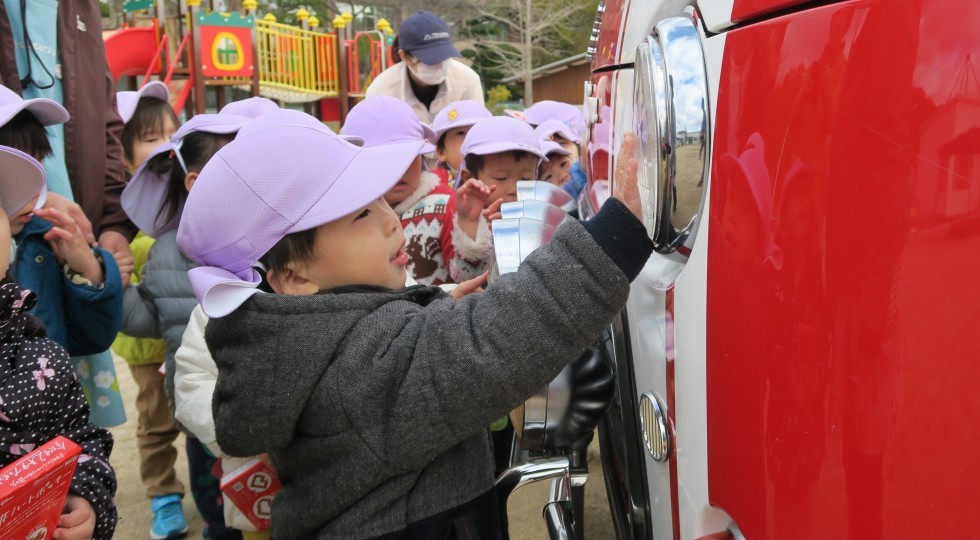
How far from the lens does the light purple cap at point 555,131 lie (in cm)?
432

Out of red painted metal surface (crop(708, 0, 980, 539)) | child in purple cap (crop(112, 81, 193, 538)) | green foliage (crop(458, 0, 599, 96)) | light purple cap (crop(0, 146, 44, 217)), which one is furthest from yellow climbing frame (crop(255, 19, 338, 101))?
red painted metal surface (crop(708, 0, 980, 539))

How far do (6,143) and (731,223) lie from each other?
6.33ft

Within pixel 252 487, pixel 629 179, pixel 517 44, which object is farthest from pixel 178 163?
pixel 517 44

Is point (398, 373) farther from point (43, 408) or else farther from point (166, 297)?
point (166, 297)

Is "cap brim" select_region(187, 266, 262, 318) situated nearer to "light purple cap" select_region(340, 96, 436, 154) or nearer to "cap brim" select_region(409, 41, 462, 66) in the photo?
"light purple cap" select_region(340, 96, 436, 154)

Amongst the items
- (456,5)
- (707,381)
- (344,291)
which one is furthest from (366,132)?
(456,5)

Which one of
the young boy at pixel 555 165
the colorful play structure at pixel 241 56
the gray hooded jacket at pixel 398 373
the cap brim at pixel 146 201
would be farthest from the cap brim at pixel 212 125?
Result: the colorful play structure at pixel 241 56

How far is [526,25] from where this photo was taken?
26.6m

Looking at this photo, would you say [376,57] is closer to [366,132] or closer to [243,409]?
[366,132]

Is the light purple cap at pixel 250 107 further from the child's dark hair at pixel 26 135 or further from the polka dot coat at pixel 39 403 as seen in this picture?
the polka dot coat at pixel 39 403

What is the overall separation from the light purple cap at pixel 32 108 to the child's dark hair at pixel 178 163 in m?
0.53

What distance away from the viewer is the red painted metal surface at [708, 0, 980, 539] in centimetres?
70

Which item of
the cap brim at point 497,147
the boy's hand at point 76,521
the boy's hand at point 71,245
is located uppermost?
the cap brim at point 497,147

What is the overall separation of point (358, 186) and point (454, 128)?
2417 mm
